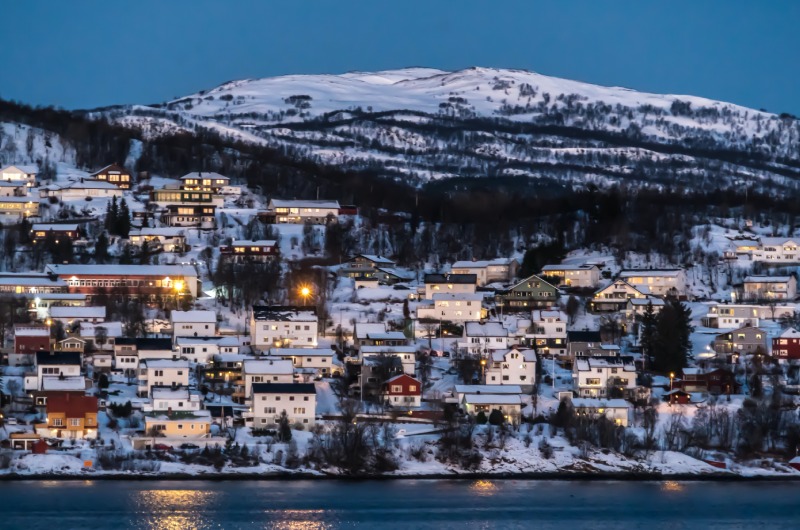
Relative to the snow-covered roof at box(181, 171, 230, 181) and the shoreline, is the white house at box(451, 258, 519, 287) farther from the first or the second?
the shoreline

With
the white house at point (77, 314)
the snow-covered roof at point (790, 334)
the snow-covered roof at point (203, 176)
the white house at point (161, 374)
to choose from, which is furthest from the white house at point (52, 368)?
the snow-covered roof at point (203, 176)

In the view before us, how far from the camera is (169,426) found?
109 feet

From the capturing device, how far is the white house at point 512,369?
38469mm

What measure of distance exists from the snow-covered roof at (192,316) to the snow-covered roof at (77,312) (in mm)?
1942

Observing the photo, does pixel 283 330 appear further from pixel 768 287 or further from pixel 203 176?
pixel 203 176

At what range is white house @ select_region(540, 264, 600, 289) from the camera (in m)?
49.6

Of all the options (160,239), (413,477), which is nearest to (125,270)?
(160,239)

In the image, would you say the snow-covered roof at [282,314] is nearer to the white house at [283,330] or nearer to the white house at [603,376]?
the white house at [283,330]

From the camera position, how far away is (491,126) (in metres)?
105

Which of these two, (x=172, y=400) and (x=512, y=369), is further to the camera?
(x=512, y=369)

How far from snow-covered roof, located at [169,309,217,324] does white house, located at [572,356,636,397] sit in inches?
376

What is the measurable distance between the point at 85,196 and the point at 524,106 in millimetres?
61557

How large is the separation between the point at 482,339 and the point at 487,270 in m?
9.77

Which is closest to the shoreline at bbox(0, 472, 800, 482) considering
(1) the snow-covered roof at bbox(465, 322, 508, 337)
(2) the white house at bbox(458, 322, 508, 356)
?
(2) the white house at bbox(458, 322, 508, 356)
